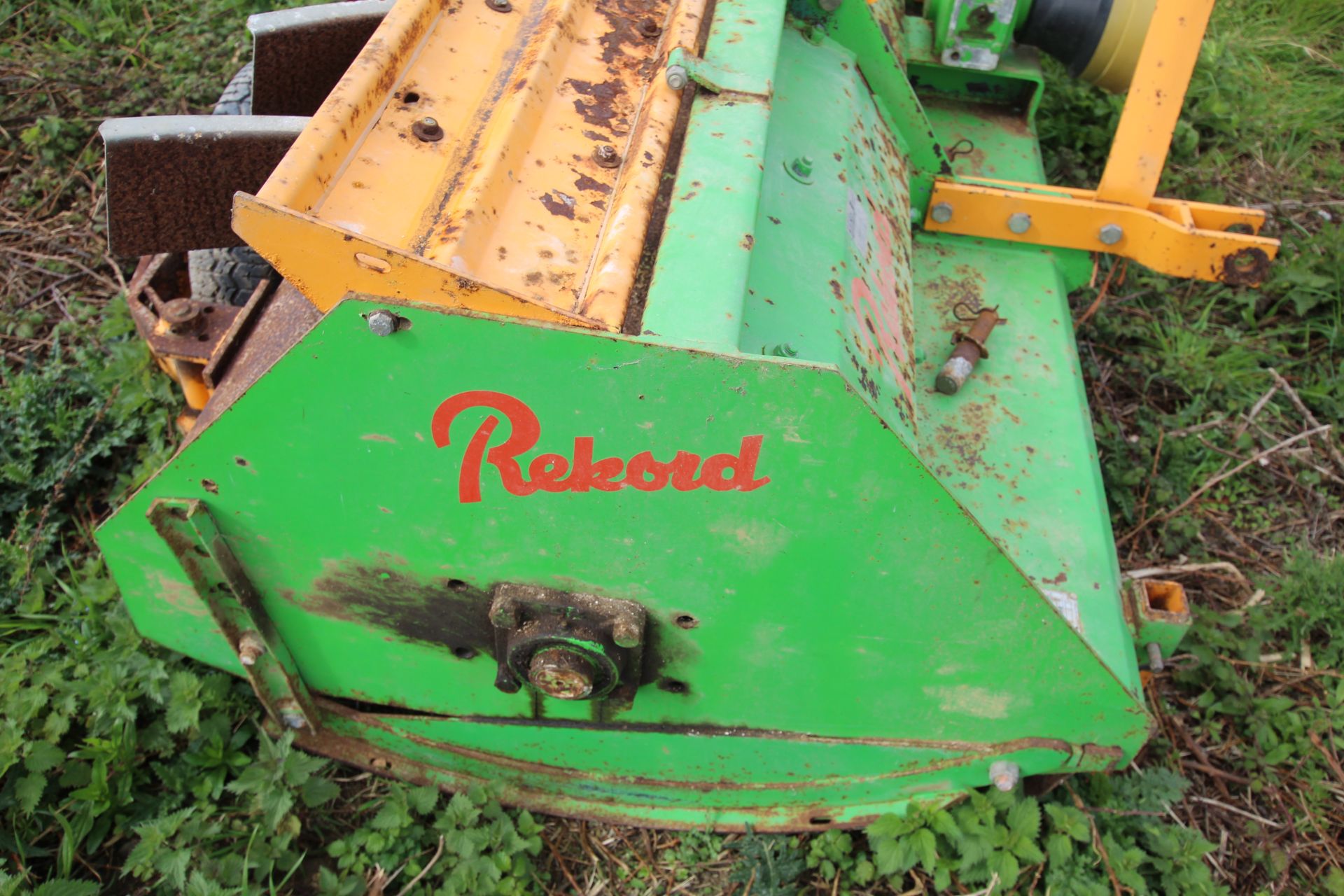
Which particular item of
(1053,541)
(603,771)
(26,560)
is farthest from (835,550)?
(26,560)

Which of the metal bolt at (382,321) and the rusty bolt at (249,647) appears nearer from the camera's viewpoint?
the metal bolt at (382,321)

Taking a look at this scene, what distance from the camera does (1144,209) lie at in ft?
8.31

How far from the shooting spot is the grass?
6.96 ft

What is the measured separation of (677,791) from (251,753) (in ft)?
3.24

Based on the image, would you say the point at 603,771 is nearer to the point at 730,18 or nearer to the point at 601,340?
the point at 601,340

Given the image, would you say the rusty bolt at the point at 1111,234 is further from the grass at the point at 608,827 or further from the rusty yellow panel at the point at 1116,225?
the grass at the point at 608,827

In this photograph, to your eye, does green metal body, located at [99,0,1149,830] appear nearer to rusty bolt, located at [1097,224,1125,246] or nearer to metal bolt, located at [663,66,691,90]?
metal bolt, located at [663,66,691,90]

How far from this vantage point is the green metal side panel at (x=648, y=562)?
4.62 ft

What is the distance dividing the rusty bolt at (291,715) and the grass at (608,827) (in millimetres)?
94

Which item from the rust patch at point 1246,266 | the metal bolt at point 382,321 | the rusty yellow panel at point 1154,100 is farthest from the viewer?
the rust patch at point 1246,266

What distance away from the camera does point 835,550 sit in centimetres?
158

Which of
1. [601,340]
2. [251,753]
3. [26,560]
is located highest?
[601,340]

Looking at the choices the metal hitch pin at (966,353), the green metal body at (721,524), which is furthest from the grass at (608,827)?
the metal hitch pin at (966,353)

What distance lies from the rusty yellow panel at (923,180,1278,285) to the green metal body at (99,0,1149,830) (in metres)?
0.26
